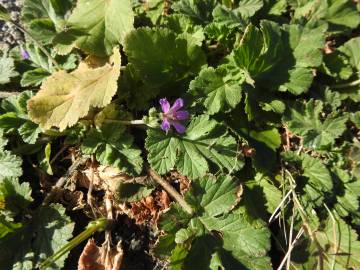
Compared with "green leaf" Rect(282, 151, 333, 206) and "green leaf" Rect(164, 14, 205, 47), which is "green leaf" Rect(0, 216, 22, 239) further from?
"green leaf" Rect(282, 151, 333, 206)

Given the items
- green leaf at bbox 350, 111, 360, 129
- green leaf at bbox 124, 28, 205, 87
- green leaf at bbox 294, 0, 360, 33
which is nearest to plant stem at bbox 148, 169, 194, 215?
green leaf at bbox 124, 28, 205, 87

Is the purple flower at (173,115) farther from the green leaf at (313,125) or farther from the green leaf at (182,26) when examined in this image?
the green leaf at (313,125)

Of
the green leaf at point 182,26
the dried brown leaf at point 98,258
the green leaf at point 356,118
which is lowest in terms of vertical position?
the green leaf at point 356,118

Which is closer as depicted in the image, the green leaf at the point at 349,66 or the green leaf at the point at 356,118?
the green leaf at the point at 356,118

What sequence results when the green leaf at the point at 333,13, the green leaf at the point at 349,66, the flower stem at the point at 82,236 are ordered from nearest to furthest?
the flower stem at the point at 82,236, the green leaf at the point at 349,66, the green leaf at the point at 333,13

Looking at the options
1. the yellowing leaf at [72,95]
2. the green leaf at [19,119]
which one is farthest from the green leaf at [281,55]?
the green leaf at [19,119]

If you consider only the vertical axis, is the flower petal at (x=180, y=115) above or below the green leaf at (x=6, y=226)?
above

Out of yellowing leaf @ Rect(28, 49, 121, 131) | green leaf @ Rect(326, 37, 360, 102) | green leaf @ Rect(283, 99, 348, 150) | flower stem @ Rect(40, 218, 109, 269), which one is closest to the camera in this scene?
flower stem @ Rect(40, 218, 109, 269)

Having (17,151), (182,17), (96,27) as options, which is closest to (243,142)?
(182,17)
